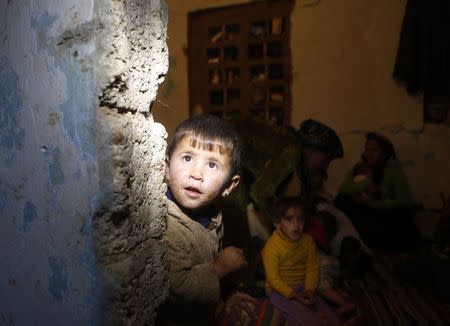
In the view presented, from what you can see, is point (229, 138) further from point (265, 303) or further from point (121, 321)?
point (265, 303)

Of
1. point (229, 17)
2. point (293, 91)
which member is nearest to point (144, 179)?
point (293, 91)

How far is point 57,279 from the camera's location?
2.67 feet

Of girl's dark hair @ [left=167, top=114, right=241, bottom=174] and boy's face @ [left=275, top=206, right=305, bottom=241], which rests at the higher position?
girl's dark hair @ [left=167, top=114, right=241, bottom=174]

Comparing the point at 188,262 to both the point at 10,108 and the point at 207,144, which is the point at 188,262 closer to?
the point at 207,144

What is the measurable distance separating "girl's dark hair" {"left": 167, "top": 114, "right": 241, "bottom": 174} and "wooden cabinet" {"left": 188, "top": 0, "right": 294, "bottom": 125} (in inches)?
107

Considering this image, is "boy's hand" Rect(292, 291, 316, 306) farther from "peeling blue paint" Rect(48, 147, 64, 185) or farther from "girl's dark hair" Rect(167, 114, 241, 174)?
"peeling blue paint" Rect(48, 147, 64, 185)

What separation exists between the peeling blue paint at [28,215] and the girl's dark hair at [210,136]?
506 mm

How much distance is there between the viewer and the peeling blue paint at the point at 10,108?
0.79m

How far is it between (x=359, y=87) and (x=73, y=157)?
141 inches

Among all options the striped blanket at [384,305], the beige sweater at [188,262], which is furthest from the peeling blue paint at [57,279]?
the striped blanket at [384,305]

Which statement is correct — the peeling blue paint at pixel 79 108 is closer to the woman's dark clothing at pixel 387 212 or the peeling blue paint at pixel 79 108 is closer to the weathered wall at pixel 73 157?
the weathered wall at pixel 73 157

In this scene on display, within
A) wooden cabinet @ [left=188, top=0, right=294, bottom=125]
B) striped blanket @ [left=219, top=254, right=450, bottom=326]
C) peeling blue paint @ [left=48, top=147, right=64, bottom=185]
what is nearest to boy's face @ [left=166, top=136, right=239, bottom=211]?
peeling blue paint @ [left=48, top=147, right=64, bottom=185]

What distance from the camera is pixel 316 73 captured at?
393cm

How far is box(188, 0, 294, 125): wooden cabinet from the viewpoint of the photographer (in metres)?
3.99
